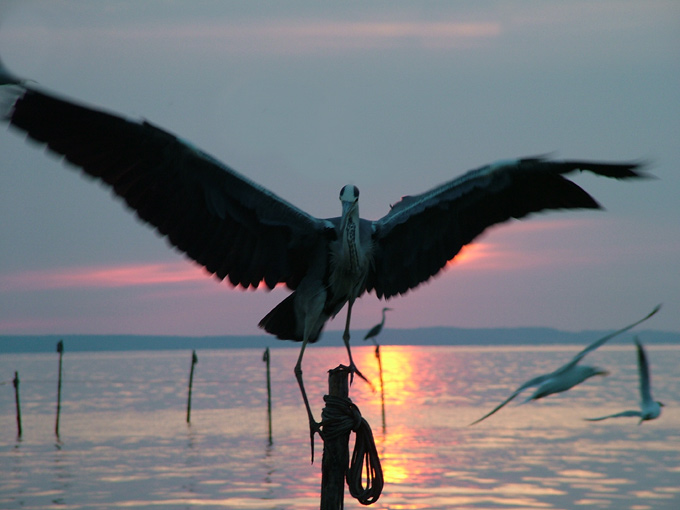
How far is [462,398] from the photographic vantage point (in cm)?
6669

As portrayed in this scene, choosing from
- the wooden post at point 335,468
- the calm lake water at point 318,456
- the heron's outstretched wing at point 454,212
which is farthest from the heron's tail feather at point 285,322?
the calm lake water at point 318,456

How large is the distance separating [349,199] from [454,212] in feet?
4.58

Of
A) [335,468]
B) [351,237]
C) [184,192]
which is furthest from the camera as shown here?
[351,237]

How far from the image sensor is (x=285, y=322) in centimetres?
871

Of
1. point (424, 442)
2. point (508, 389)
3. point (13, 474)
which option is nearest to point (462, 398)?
point (508, 389)

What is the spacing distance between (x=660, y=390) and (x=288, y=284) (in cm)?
6405

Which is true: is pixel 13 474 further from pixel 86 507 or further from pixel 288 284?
pixel 288 284

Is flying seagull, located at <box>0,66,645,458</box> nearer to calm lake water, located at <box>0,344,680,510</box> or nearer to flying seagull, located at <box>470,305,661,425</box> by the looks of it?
flying seagull, located at <box>470,305,661,425</box>

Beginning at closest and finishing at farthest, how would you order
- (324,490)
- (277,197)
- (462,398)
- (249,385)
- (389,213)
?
(324,490), (277,197), (389,213), (462,398), (249,385)

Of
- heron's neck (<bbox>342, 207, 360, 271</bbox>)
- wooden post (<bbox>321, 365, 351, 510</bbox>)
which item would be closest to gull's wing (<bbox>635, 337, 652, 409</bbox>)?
wooden post (<bbox>321, 365, 351, 510</bbox>)

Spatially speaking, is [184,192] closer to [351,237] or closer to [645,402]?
[351,237]

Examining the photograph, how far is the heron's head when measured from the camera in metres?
7.94

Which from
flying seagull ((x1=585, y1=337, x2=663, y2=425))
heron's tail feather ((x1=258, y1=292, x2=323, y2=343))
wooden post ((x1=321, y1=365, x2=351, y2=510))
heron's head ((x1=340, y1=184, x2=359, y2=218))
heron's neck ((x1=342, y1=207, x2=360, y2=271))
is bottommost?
wooden post ((x1=321, y1=365, x2=351, y2=510))

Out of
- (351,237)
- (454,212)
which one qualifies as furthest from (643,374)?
(454,212)
